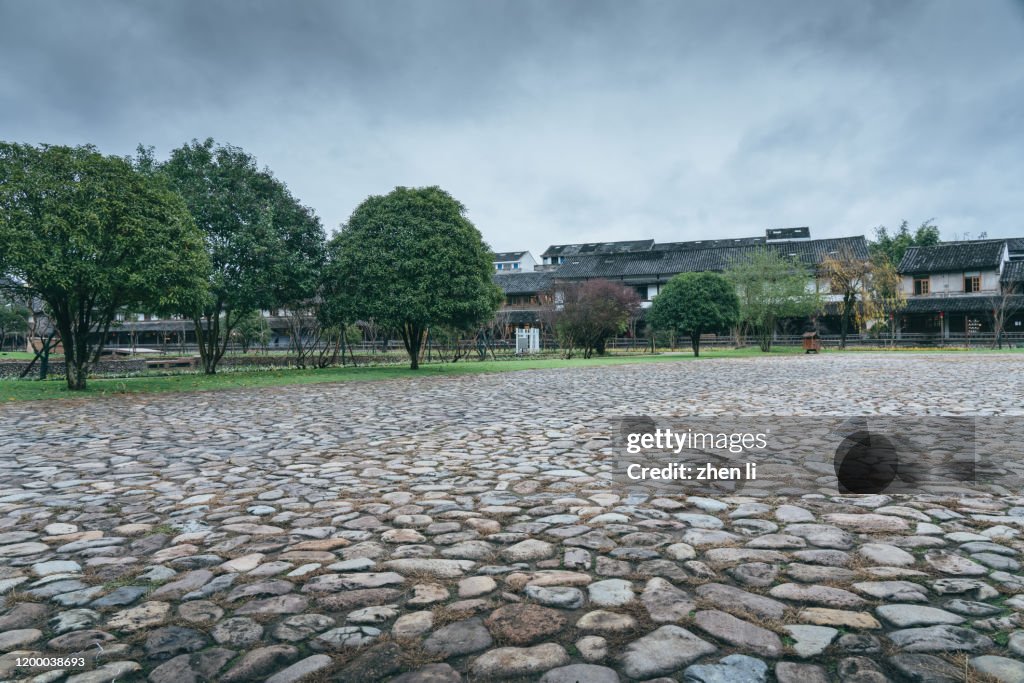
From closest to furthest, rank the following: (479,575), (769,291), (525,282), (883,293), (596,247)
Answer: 1. (479,575)
2. (769,291)
3. (883,293)
4. (525,282)
5. (596,247)

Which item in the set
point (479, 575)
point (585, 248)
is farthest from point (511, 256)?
point (479, 575)

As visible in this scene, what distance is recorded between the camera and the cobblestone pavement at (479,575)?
198cm

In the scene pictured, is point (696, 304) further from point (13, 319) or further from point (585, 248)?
point (13, 319)

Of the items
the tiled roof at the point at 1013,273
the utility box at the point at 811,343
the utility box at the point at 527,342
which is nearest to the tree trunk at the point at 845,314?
the utility box at the point at 811,343

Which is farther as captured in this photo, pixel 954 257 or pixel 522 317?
pixel 522 317

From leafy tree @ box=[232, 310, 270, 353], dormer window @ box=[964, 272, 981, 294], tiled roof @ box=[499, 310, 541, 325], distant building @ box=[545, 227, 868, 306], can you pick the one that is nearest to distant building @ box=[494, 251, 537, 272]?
distant building @ box=[545, 227, 868, 306]

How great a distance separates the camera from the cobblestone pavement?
198cm

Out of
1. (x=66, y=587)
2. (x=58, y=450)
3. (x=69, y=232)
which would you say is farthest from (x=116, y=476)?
(x=69, y=232)

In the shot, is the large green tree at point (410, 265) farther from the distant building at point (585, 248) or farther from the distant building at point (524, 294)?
the distant building at point (585, 248)

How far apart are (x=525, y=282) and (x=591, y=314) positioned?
20553mm

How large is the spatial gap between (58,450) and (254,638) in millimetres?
5411

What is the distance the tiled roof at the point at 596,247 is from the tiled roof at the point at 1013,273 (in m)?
29.7

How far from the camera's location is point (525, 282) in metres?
52.2

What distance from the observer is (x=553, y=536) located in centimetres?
320
